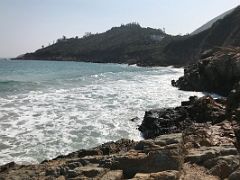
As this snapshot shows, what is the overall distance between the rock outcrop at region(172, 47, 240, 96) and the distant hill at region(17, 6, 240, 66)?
34.8 m

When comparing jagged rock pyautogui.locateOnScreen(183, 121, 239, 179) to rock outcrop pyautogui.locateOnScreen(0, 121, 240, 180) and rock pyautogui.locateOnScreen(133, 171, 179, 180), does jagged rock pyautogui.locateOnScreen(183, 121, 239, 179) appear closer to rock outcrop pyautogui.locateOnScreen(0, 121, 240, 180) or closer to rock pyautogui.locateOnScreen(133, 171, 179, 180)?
→ rock outcrop pyautogui.locateOnScreen(0, 121, 240, 180)

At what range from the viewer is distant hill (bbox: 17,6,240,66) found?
107 meters

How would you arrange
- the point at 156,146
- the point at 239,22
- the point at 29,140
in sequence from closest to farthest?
the point at 156,146
the point at 29,140
the point at 239,22

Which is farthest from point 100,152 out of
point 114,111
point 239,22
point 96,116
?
point 239,22

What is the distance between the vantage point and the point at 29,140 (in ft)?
61.9

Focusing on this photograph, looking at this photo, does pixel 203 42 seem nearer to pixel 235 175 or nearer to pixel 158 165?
A: pixel 158 165

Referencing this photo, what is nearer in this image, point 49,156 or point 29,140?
point 49,156

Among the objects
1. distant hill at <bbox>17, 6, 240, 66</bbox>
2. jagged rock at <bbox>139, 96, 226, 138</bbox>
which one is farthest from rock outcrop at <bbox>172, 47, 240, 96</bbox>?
distant hill at <bbox>17, 6, 240, 66</bbox>

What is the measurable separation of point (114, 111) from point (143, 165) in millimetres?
17168

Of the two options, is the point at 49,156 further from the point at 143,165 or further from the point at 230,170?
the point at 230,170

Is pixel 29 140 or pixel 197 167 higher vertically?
pixel 197 167

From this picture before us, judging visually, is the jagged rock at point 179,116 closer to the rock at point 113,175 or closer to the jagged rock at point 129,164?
the jagged rock at point 129,164

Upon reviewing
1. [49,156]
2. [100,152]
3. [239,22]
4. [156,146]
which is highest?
[239,22]

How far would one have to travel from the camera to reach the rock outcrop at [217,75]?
112 ft
